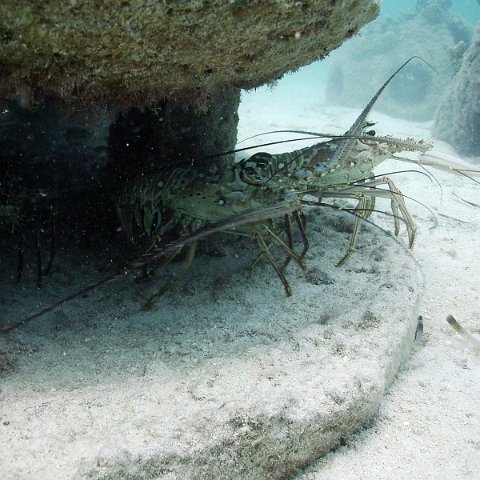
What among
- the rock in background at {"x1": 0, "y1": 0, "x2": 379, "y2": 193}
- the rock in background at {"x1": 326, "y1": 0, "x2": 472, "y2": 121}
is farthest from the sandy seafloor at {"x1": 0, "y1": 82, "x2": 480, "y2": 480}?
the rock in background at {"x1": 326, "y1": 0, "x2": 472, "y2": 121}

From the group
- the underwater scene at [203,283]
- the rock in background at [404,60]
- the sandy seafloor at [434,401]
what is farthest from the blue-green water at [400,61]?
the sandy seafloor at [434,401]

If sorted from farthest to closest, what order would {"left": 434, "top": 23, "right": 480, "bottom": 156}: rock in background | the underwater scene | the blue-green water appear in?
1. the blue-green water
2. {"left": 434, "top": 23, "right": 480, "bottom": 156}: rock in background
3. the underwater scene

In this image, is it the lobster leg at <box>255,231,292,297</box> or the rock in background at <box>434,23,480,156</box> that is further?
the rock in background at <box>434,23,480,156</box>

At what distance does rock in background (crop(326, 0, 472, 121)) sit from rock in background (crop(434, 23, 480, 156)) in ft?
23.6

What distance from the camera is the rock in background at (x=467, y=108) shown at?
11500mm

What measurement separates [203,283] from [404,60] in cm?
2432

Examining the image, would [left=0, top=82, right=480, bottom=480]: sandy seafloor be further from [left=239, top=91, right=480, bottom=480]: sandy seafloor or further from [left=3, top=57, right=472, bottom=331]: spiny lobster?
[left=3, top=57, right=472, bottom=331]: spiny lobster

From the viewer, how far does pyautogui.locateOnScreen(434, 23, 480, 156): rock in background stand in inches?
453

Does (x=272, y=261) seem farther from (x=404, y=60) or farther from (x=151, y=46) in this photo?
(x=404, y=60)

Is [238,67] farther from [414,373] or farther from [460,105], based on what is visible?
[460,105]

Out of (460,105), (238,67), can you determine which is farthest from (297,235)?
(460,105)

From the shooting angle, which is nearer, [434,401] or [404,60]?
[434,401]

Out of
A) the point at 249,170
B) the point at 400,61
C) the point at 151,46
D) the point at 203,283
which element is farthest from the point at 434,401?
the point at 400,61

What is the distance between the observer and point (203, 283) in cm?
367
